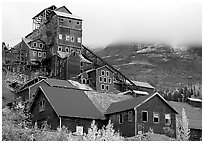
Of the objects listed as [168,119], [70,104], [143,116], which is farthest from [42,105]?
[168,119]

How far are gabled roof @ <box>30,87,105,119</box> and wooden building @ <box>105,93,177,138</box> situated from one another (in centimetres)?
165

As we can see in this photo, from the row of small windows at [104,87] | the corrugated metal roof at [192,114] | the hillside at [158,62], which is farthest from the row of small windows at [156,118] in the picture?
the hillside at [158,62]

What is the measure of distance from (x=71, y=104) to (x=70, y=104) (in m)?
0.10

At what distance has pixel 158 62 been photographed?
158m

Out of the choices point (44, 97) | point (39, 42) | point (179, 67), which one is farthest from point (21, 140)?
point (179, 67)

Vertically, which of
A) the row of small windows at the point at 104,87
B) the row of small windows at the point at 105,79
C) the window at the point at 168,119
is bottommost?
the window at the point at 168,119

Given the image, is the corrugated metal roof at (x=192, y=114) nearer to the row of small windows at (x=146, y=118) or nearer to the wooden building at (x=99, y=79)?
the row of small windows at (x=146, y=118)

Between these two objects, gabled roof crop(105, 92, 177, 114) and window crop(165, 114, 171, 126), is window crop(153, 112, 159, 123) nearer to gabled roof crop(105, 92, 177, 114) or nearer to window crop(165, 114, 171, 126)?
window crop(165, 114, 171, 126)

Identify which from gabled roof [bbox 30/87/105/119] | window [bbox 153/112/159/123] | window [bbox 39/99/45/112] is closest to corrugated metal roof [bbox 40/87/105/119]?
gabled roof [bbox 30/87/105/119]

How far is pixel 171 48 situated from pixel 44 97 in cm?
14042

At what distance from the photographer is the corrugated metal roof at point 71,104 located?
32.0 m

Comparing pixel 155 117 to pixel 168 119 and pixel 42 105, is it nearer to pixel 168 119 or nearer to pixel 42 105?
pixel 168 119

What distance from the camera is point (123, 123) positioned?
32719 millimetres

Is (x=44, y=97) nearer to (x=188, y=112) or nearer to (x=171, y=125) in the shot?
(x=171, y=125)
